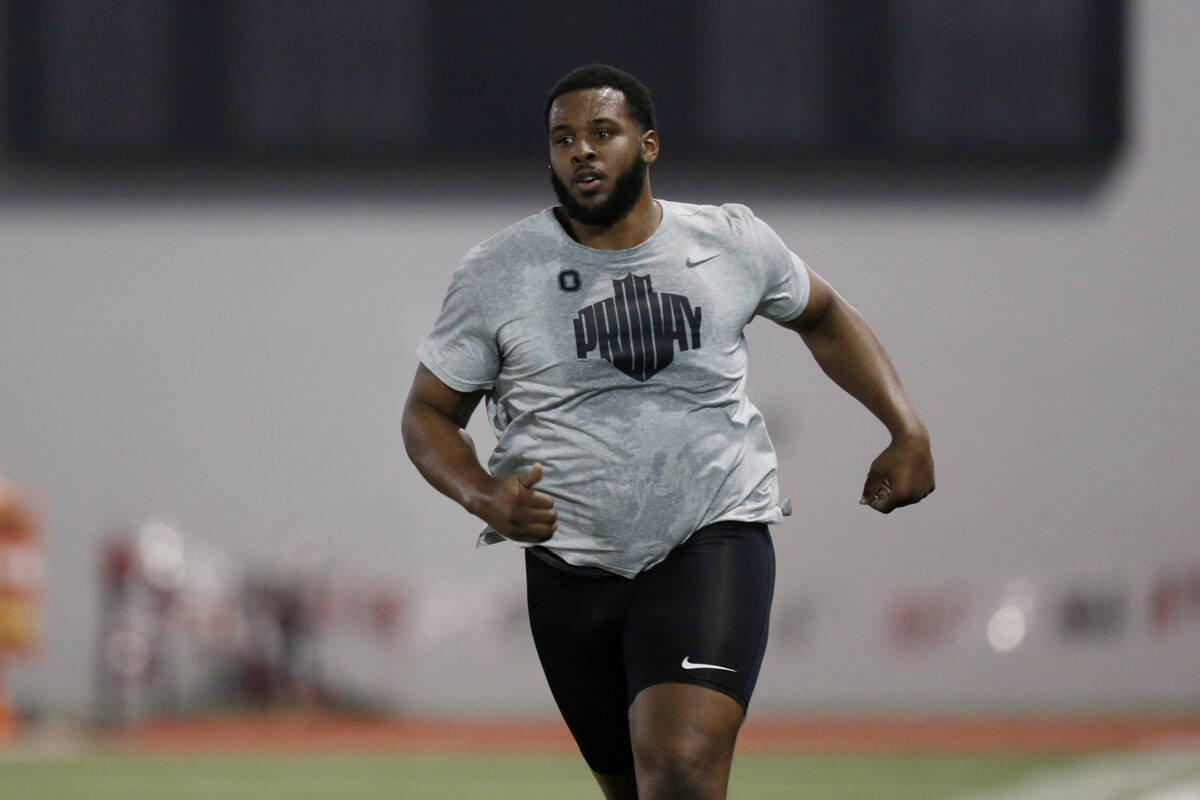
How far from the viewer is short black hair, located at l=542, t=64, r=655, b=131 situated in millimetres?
3238

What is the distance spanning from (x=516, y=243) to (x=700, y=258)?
1.09 feet

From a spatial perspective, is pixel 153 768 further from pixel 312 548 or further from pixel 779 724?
pixel 779 724

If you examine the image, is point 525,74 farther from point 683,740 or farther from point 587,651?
point 683,740

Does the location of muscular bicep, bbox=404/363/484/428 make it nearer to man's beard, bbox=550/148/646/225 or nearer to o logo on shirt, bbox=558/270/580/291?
o logo on shirt, bbox=558/270/580/291

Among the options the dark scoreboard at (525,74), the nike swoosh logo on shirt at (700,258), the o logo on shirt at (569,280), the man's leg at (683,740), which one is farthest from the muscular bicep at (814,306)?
the dark scoreboard at (525,74)

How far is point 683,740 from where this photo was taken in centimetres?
308

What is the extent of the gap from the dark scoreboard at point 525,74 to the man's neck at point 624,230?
7015 millimetres

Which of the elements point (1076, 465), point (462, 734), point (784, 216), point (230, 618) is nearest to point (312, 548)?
point (230, 618)

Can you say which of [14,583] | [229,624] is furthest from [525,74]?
[14,583]

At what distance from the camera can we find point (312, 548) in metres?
11.4

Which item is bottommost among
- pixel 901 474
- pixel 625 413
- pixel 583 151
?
pixel 901 474

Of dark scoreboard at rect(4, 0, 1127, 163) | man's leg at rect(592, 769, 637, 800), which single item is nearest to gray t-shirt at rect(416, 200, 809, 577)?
man's leg at rect(592, 769, 637, 800)

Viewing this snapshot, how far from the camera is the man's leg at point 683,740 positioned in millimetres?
3051

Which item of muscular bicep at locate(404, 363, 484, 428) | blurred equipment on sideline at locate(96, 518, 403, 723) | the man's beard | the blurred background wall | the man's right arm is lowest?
blurred equipment on sideline at locate(96, 518, 403, 723)
